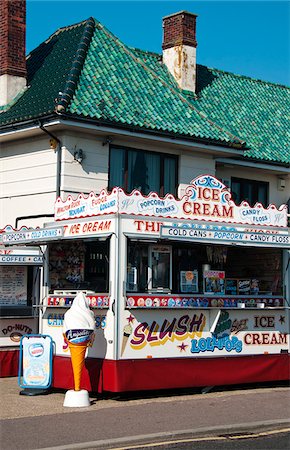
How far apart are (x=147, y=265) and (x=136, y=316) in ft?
3.80

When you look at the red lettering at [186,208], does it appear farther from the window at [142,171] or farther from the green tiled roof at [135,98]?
the window at [142,171]

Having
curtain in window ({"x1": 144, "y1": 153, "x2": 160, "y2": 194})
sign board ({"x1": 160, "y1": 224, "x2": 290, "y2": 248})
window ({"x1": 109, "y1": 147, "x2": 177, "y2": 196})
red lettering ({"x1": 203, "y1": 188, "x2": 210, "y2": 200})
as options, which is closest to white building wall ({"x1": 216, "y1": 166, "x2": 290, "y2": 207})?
window ({"x1": 109, "y1": 147, "x2": 177, "y2": 196})

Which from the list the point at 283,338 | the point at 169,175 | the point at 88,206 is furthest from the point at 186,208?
the point at 169,175

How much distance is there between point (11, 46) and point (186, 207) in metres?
7.83

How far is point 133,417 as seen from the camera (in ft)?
38.2

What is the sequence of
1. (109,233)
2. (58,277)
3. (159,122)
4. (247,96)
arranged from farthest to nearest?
(247,96) < (159,122) < (58,277) < (109,233)

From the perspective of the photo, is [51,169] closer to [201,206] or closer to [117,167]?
[117,167]

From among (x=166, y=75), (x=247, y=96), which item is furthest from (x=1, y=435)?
(x=247, y=96)

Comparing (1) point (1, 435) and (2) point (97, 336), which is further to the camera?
(2) point (97, 336)

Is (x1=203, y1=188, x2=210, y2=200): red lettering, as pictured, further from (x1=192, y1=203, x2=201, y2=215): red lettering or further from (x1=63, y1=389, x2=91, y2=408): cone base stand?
(x1=63, y1=389, x2=91, y2=408): cone base stand

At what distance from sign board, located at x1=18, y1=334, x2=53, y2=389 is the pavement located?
11.2 inches

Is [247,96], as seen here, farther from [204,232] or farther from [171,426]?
[171,426]

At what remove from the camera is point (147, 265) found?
1437 centimetres

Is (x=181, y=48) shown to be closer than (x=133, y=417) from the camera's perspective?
No
